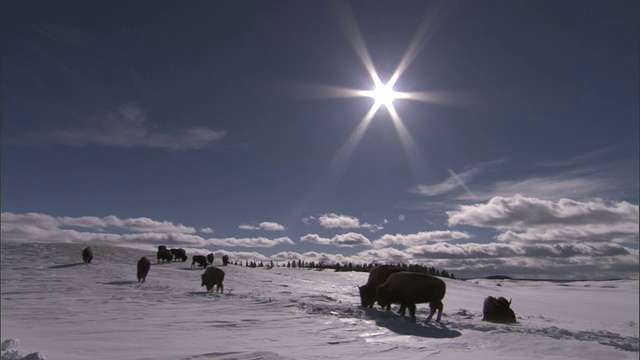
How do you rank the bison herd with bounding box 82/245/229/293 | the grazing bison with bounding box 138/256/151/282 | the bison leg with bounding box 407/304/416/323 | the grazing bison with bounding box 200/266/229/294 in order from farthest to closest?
1. the grazing bison with bounding box 138/256/151/282
2. the bison herd with bounding box 82/245/229/293
3. the grazing bison with bounding box 200/266/229/294
4. the bison leg with bounding box 407/304/416/323

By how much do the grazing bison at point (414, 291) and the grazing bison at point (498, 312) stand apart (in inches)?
124

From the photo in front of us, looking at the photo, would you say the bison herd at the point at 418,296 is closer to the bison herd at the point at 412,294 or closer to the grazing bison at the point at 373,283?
the bison herd at the point at 412,294

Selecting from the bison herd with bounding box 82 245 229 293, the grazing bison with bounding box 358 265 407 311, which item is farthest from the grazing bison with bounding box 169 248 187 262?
the grazing bison with bounding box 358 265 407 311

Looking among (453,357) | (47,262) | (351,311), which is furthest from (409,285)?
(47,262)

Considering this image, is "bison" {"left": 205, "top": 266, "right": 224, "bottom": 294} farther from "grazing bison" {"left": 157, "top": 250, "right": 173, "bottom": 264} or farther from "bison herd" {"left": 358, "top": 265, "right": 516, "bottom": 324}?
"grazing bison" {"left": 157, "top": 250, "right": 173, "bottom": 264}

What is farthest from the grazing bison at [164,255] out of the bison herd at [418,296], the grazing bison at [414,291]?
the grazing bison at [414,291]

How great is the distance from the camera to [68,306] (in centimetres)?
1341

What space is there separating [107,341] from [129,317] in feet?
12.8

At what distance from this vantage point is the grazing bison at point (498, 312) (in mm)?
15632

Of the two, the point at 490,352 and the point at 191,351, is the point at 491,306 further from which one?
the point at 191,351

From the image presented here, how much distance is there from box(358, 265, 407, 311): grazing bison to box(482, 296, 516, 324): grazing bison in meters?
3.83

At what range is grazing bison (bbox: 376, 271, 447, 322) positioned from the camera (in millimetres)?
14023

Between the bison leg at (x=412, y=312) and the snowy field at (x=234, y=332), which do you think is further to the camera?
the bison leg at (x=412, y=312)

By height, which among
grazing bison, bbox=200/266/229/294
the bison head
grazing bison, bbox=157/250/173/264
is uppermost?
grazing bison, bbox=157/250/173/264
